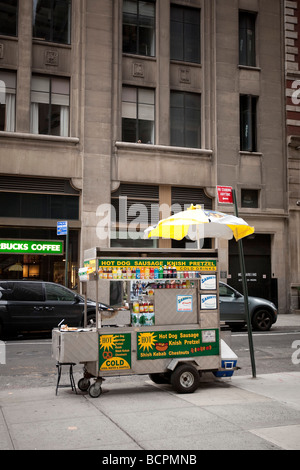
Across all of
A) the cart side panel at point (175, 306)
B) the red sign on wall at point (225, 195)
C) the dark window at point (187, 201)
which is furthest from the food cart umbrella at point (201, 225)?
the dark window at point (187, 201)

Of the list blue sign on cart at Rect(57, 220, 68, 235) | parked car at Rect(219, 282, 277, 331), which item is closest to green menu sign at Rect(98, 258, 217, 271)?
parked car at Rect(219, 282, 277, 331)

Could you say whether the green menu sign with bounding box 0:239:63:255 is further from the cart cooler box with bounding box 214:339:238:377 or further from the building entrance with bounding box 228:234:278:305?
the cart cooler box with bounding box 214:339:238:377

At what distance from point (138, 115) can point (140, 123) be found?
39 centimetres

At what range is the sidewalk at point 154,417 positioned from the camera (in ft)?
18.5

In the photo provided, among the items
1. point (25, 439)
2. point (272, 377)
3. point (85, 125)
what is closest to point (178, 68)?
point (85, 125)

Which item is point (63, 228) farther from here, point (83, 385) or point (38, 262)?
point (83, 385)

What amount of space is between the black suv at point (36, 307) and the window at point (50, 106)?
8639mm

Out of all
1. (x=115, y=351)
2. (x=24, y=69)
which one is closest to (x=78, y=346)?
(x=115, y=351)

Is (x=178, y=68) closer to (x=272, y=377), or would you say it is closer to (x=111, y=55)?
(x=111, y=55)

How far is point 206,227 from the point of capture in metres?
10.6

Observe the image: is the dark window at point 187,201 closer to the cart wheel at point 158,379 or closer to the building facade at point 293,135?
the building facade at point 293,135

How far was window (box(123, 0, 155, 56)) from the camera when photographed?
79.5 feet

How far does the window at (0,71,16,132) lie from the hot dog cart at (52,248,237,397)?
586 inches

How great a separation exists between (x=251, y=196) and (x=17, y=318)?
544 inches
